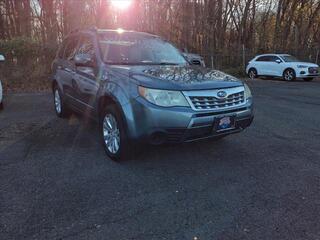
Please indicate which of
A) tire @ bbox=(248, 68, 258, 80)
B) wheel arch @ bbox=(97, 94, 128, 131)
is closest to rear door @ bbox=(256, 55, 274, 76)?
tire @ bbox=(248, 68, 258, 80)

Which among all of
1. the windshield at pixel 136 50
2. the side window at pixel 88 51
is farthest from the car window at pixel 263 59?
the side window at pixel 88 51

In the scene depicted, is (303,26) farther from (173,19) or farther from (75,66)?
(75,66)

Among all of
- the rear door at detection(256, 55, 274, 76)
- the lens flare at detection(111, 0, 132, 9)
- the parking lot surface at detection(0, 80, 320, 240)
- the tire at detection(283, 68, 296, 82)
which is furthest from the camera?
the lens flare at detection(111, 0, 132, 9)

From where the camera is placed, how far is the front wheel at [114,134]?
4.47 m

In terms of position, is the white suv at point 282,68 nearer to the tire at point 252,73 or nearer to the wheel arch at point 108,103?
the tire at point 252,73

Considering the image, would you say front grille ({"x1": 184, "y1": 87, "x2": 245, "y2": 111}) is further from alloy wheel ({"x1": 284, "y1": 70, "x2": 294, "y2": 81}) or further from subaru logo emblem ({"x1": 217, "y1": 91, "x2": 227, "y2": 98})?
alloy wheel ({"x1": 284, "y1": 70, "x2": 294, "y2": 81})

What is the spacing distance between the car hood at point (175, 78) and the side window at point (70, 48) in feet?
6.23

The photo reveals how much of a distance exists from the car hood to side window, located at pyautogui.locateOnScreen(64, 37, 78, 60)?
6.23 ft

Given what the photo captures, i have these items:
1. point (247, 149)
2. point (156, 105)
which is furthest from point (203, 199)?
point (247, 149)

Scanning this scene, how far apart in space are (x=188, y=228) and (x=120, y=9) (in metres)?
21.4

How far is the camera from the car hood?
422cm

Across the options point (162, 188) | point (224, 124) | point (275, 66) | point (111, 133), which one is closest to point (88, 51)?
point (111, 133)

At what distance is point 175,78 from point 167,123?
627 mm

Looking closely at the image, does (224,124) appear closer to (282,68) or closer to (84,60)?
(84,60)
